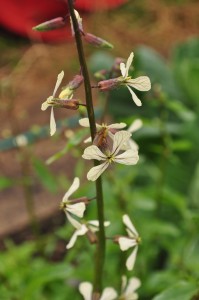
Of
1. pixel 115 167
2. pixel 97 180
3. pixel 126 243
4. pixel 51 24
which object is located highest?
pixel 51 24

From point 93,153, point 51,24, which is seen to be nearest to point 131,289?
point 93,153

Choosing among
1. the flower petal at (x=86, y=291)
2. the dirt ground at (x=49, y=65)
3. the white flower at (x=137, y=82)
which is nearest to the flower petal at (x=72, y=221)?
the flower petal at (x=86, y=291)

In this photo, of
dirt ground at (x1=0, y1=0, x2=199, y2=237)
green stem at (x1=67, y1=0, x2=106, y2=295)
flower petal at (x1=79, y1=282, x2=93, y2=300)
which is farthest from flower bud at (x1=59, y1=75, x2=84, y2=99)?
dirt ground at (x1=0, y1=0, x2=199, y2=237)

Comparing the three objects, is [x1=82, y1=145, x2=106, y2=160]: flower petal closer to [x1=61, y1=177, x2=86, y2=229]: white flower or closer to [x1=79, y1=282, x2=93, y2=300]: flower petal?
[x1=61, y1=177, x2=86, y2=229]: white flower

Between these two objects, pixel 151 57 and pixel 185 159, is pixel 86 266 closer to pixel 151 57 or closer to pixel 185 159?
pixel 185 159

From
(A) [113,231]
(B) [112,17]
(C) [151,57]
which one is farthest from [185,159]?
(B) [112,17]

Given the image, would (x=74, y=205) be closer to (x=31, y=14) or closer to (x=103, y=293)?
(x=103, y=293)
